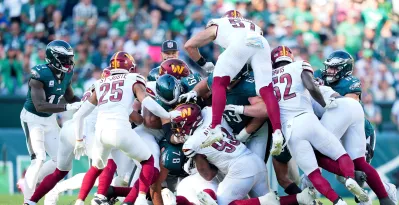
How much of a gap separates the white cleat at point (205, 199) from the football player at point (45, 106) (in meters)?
2.21

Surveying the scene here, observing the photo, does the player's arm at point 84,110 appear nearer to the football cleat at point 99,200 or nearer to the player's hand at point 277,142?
the football cleat at point 99,200

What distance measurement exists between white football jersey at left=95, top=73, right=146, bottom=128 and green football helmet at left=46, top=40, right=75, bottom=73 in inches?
54.0

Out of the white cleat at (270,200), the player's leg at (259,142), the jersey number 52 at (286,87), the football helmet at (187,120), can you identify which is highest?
the jersey number 52 at (286,87)

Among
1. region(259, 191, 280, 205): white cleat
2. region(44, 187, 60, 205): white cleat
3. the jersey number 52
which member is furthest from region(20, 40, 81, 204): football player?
region(259, 191, 280, 205): white cleat

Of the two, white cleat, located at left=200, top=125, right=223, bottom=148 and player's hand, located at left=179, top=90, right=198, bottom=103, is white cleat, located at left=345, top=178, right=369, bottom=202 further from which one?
player's hand, located at left=179, top=90, right=198, bottom=103

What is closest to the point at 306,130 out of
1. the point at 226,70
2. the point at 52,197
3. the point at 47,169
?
the point at 226,70

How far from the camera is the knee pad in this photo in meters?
9.44

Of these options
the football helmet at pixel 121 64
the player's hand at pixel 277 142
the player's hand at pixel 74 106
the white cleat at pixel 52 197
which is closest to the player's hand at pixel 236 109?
the player's hand at pixel 277 142

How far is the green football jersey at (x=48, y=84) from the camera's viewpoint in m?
10.6

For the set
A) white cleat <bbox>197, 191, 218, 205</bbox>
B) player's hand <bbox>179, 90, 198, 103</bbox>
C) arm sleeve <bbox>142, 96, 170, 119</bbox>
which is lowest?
white cleat <bbox>197, 191, 218, 205</bbox>

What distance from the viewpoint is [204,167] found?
9.23 metres

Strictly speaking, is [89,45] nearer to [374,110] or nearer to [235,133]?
[374,110]

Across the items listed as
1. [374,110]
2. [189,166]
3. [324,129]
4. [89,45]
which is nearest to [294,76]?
[324,129]

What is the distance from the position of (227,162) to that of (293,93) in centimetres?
102
